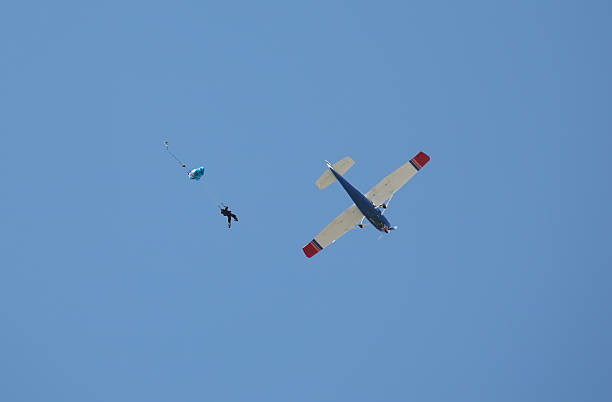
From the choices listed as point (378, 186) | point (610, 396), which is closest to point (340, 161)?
point (378, 186)

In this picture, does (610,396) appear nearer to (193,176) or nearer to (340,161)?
(340,161)

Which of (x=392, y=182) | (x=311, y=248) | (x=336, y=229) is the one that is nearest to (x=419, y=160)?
(x=392, y=182)

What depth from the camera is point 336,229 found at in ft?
181

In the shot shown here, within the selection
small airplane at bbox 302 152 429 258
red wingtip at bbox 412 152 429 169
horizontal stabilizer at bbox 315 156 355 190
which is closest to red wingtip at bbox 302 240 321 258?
small airplane at bbox 302 152 429 258

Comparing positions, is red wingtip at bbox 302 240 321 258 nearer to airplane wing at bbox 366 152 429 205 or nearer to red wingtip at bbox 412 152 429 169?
airplane wing at bbox 366 152 429 205

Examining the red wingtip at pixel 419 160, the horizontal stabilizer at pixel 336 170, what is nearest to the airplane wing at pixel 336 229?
the horizontal stabilizer at pixel 336 170

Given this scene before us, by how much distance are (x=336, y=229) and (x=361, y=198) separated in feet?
12.9

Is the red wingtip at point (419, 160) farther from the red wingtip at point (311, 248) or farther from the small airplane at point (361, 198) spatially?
the red wingtip at point (311, 248)

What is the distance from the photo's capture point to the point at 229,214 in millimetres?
47281

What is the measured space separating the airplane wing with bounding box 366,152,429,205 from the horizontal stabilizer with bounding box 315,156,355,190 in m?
2.99

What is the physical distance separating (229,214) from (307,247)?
10221mm

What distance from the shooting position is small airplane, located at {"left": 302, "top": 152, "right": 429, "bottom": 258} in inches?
2044

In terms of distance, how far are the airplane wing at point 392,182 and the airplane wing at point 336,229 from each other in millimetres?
2106

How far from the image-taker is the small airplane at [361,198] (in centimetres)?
5191
